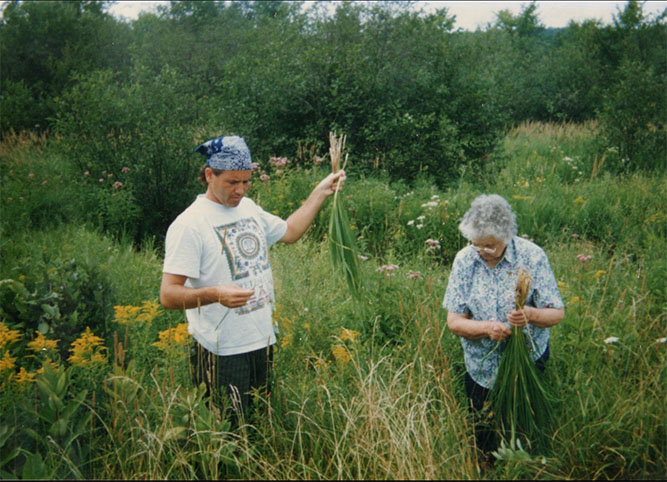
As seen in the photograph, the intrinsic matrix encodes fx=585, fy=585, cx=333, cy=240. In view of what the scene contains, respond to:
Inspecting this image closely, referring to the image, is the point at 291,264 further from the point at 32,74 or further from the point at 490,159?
the point at 32,74

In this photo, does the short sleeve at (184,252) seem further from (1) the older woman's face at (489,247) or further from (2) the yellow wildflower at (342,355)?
(1) the older woman's face at (489,247)

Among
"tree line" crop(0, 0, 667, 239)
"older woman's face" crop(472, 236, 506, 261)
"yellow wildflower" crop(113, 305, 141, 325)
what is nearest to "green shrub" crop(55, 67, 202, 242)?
"tree line" crop(0, 0, 667, 239)

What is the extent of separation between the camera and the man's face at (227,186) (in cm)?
264

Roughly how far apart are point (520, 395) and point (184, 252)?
1.61 meters

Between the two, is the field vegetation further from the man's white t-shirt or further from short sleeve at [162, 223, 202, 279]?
short sleeve at [162, 223, 202, 279]

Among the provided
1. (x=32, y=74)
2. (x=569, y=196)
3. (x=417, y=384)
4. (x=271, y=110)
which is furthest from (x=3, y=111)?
(x=417, y=384)

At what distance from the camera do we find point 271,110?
10023 millimetres

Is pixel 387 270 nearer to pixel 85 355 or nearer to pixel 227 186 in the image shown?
pixel 227 186

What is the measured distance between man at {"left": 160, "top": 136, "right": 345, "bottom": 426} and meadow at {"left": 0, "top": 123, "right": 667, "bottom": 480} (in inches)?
7.0

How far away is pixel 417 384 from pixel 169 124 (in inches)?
232

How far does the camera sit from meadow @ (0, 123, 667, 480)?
Answer: 2.48 metres

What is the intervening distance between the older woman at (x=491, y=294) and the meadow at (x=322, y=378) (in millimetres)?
149

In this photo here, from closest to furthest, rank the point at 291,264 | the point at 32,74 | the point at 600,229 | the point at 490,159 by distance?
the point at 291,264 → the point at 600,229 → the point at 490,159 → the point at 32,74

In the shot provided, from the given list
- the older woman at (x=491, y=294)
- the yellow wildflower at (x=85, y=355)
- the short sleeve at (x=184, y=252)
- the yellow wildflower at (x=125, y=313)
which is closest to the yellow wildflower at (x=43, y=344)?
the yellow wildflower at (x=85, y=355)
